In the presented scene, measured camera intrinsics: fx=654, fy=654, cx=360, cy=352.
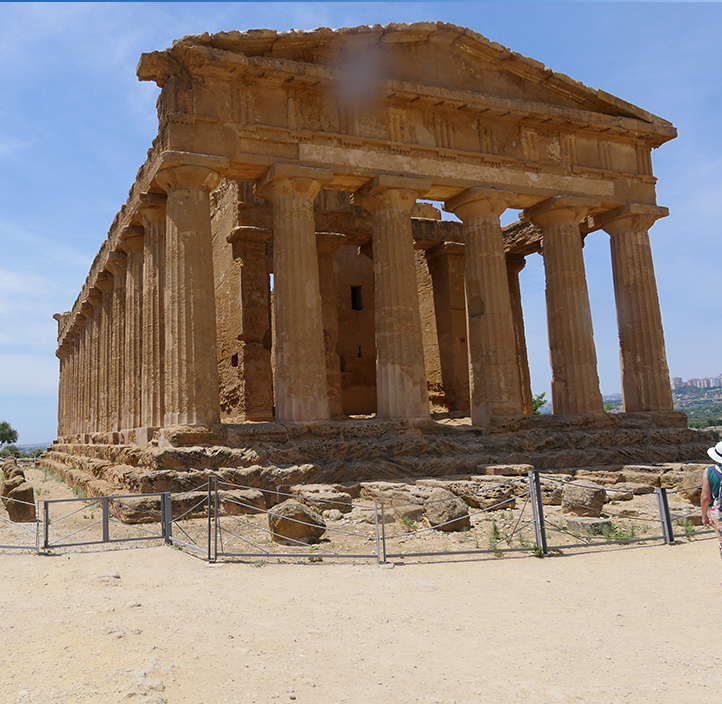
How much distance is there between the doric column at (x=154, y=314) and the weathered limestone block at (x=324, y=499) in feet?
17.5

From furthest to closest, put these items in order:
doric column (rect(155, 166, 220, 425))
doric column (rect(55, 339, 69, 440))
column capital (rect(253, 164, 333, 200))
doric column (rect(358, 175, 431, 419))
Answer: doric column (rect(55, 339, 69, 440)), doric column (rect(358, 175, 431, 419)), column capital (rect(253, 164, 333, 200)), doric column (rect(155, 166, 220, 425))

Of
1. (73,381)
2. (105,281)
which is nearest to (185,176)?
(105,281)

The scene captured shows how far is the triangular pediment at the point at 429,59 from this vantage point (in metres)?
14.4

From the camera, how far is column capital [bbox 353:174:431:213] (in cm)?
1523

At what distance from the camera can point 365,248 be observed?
21312mm

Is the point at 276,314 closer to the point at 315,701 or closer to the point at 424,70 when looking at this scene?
the point at 424,70

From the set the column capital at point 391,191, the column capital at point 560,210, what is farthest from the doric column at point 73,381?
the column capital at point 560,210

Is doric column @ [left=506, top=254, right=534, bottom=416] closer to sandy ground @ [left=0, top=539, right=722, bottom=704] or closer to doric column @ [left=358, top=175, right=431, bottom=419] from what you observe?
doric column @ [left=358, top=175, right=431, bottom=419]

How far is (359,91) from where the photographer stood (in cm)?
1523

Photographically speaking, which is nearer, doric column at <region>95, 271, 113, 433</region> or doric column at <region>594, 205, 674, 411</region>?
doric column at <region>594, 205, 674, 411</region>

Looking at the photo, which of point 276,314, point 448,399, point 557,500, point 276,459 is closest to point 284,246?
point 276,314

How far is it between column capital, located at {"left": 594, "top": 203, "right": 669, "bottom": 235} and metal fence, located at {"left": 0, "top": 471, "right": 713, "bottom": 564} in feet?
30.6

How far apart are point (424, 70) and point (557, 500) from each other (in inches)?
423

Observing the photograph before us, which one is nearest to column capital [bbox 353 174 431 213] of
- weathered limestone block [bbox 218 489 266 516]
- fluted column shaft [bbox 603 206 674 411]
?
fluted column shaft [bbox 603 206 674 411]
